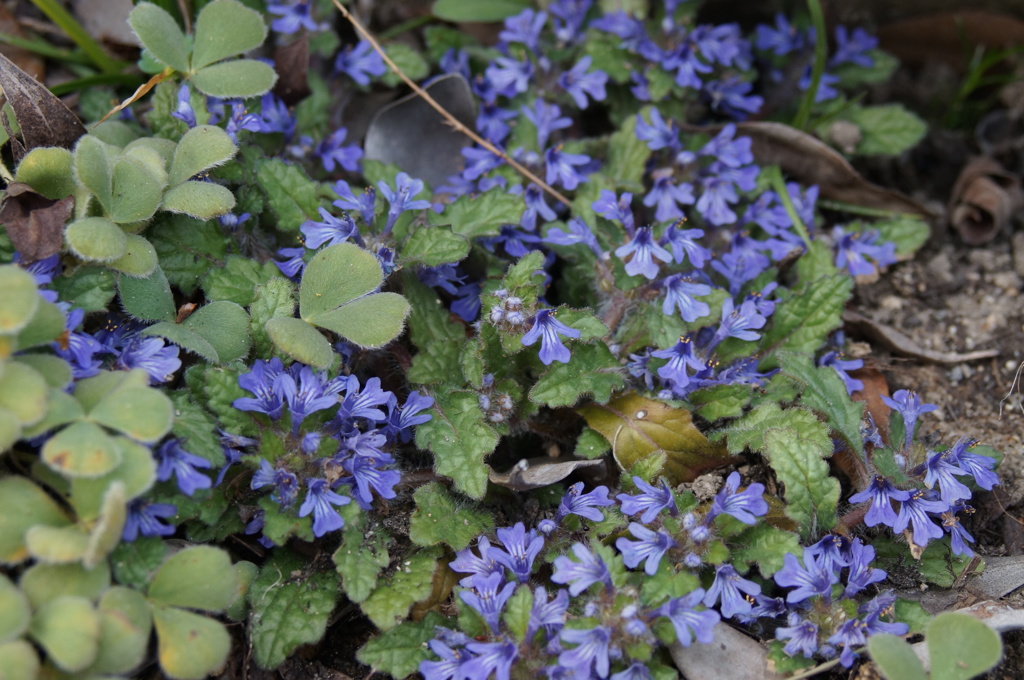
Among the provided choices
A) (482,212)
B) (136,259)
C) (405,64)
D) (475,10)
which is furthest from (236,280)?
(475,10)

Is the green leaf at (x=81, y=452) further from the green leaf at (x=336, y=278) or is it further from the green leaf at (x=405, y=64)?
the green leaf at (x=405, y=64)

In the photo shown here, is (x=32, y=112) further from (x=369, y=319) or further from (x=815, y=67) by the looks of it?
(x=815, y=67)

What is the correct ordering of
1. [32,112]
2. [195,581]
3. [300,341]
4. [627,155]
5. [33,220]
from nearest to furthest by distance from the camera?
[195,581] → [300,341] → [33,220] → [32,112] → [627,155]

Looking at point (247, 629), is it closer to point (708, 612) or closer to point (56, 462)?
point (56, 462)

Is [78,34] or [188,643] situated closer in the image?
[188,643]

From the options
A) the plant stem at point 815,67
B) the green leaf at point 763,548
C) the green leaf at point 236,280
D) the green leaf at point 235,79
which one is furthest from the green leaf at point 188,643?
the plant stem at point 815,67

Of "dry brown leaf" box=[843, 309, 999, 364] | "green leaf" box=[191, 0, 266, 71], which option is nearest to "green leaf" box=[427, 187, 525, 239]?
"green leaf" box=[191, 0, 266, 71]
